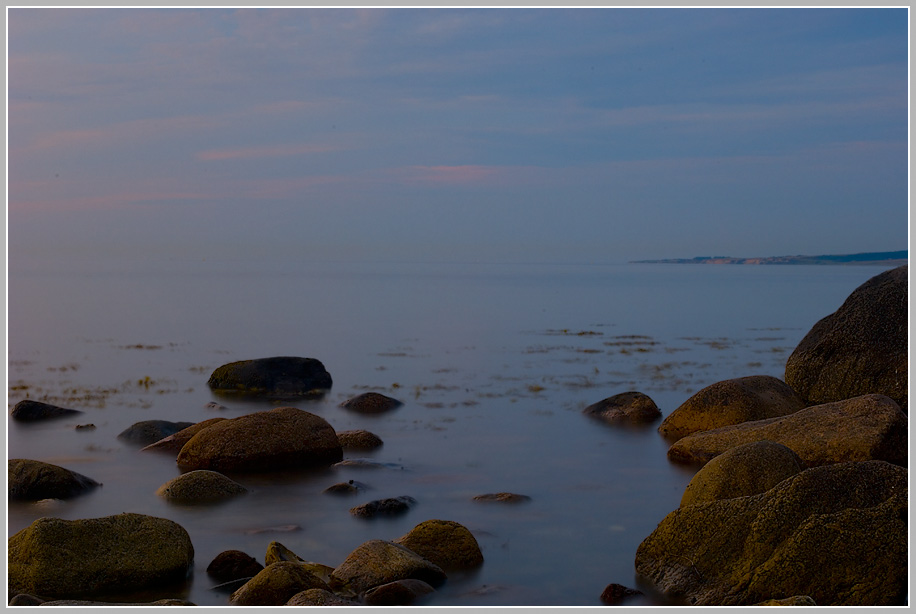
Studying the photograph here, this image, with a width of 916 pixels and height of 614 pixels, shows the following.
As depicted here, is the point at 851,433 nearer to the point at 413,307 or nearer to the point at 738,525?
the point at 738,525

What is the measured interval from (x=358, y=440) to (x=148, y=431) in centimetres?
464

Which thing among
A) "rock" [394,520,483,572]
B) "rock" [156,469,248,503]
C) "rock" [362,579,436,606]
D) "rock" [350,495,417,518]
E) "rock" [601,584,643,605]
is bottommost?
"rock" [601,584,643,605]

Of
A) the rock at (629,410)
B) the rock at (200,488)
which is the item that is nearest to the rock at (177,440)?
the rock at (200,488)

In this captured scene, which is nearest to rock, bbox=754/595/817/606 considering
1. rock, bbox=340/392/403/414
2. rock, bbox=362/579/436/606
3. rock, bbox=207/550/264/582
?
rock, bbox=362/579/436/606

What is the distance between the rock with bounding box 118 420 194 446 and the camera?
64.7 feet

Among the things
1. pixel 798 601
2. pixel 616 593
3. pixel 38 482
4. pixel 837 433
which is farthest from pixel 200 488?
pixel 837 433

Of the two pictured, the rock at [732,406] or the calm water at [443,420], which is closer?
the calm water at [443,420]

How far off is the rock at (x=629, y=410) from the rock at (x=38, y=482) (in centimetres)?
1231

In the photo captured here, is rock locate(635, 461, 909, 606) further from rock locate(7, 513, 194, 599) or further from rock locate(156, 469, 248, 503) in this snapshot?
rock locate(156, 469, 248, 503)

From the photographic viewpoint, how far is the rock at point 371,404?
79.1ft

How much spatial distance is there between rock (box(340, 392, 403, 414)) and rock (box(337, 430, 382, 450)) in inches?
169

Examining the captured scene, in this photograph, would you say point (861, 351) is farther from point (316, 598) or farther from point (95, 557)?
point (95, 557)

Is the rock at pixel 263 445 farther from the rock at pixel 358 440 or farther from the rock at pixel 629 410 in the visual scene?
the rock at pixel 629 410

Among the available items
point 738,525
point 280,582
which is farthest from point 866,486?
point 280,582
